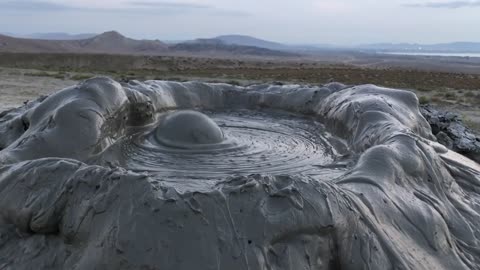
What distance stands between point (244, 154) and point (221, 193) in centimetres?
183

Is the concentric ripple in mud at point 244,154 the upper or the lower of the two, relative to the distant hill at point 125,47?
upper

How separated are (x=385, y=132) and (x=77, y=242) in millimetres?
2385

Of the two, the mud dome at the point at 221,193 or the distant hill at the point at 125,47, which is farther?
the distant hill at the point at 125,47

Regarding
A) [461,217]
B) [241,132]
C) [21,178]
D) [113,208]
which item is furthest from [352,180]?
[241,132]

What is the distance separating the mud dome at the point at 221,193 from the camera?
7.99ft

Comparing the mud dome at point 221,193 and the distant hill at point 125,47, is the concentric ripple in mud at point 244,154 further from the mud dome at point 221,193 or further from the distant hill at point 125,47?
the distant hill at point 125,47

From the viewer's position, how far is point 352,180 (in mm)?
3137

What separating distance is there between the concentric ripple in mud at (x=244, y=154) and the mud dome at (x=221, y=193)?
17 millimetres

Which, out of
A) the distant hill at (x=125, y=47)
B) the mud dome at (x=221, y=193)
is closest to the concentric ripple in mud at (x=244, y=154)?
the mud dome at (x=221, y=193)

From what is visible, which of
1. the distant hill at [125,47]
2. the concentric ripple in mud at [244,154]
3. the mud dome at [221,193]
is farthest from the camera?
the distant hill at [125,47]

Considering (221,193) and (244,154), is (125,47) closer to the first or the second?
(244,154)

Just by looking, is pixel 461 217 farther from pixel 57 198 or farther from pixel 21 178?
pixel 21 178

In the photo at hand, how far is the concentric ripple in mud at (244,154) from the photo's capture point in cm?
396

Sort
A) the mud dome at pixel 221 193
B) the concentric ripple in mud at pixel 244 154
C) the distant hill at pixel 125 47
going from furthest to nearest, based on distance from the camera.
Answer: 1. the distant hill at pixel 125 47
2. the concentric ripple in mud at pixel 244 154
3. the mud dome at pixel 221 193
